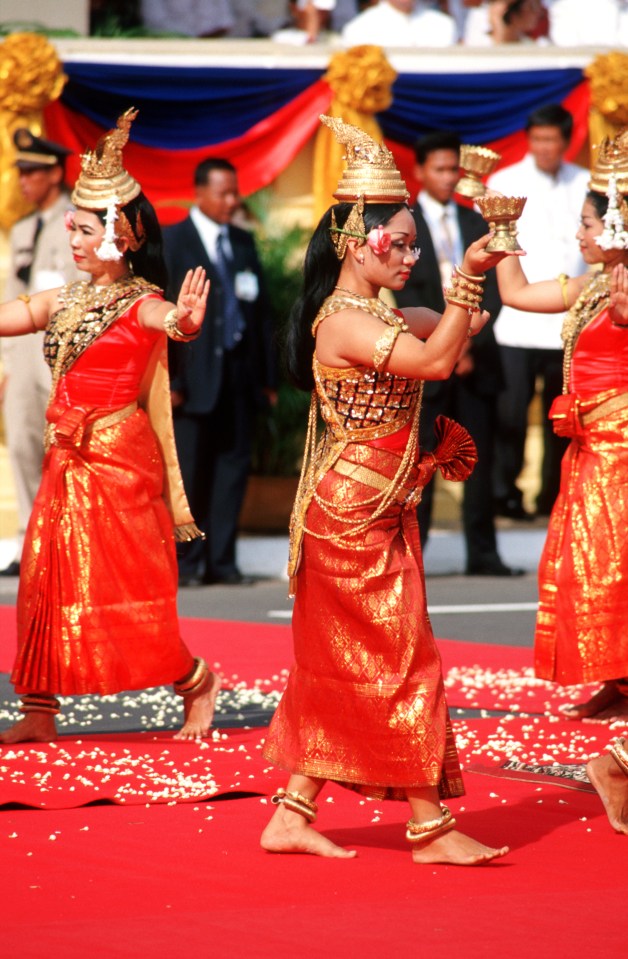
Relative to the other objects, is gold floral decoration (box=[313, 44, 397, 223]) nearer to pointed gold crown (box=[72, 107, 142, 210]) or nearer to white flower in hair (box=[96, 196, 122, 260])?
pointed gold crown (box=[72, 107, 142, 210])

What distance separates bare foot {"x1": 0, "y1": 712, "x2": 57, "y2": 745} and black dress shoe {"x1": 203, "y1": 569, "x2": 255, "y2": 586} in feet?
14.5

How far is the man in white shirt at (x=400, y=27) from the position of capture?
41.6 feet

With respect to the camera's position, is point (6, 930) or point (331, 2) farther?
point (331, 2)

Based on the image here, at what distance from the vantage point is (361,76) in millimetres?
11875

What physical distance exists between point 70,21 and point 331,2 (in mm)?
1718

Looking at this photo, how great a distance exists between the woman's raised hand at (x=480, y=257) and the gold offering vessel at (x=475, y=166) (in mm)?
1289

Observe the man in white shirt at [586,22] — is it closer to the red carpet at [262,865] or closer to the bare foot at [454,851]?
the red carpet at [262,865]

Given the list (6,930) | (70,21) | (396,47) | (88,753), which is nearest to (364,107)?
(396,47)

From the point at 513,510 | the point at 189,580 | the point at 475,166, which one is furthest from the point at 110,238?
the point at 513,510

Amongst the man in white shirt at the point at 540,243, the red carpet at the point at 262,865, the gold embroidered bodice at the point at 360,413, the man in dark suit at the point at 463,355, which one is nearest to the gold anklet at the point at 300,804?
the red carpet at the point at 262,865

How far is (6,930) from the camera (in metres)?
3.99

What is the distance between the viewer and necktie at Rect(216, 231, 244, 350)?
10.6m

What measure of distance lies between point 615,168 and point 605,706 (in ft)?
6.14

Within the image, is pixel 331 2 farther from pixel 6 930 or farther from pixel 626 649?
pixel 6 930
